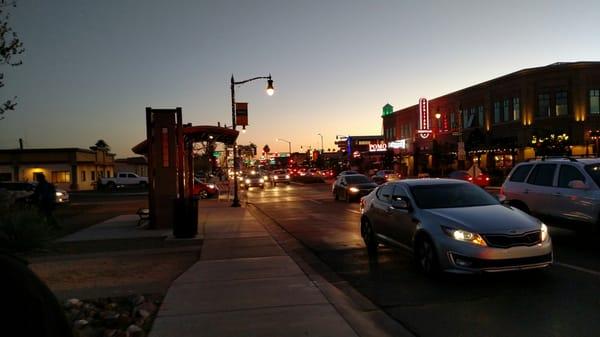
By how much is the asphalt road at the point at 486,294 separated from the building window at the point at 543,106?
4316 cm

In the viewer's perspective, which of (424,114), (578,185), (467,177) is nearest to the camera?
(578,185)

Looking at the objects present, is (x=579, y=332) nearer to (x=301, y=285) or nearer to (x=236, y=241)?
(x=301, y=285)

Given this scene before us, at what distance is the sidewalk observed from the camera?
5.88m

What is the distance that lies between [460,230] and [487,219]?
0.51m

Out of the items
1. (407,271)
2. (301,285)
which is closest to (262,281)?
(301,285)

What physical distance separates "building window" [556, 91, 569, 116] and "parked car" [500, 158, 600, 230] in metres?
41.9

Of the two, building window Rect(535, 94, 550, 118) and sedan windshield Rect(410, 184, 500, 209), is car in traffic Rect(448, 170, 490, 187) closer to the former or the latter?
building window Rect(535, 94, 550, 118)

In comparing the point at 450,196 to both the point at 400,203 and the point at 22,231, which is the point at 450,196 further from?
the point at 22,231

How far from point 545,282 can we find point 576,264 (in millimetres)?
1656

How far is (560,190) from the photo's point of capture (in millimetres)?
11227

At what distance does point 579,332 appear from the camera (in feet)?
18.7

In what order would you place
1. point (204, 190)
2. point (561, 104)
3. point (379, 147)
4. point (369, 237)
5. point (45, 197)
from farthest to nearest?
point (379, 147) < point (561, 104) < point (204, 190) < point (45, 197) < point (369, 237)

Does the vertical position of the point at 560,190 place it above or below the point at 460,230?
above

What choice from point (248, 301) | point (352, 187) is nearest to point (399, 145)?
point (352, 187)
